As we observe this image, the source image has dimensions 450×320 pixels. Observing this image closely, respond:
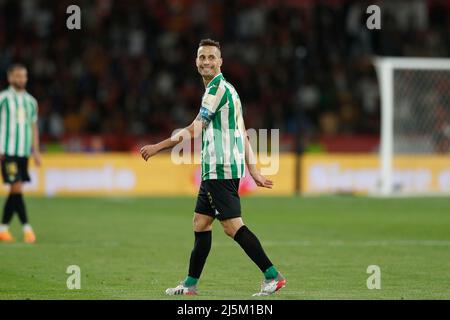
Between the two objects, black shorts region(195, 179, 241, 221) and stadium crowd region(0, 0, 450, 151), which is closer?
black shorts region(195, 179, 241, 221)

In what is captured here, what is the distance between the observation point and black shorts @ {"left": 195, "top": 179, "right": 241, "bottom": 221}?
901cm

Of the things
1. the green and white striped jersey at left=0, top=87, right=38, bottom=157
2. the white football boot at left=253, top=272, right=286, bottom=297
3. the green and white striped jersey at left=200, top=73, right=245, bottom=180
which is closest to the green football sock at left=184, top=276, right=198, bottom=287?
the white football boot at left=253, top=272, right=286, bottom=297

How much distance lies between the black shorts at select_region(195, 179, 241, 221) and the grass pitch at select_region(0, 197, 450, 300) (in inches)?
27.3

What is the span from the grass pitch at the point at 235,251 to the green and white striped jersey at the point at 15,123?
3.99 feet

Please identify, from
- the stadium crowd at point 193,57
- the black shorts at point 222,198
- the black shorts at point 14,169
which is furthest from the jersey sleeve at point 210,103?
the stadium crowd at point 193,57

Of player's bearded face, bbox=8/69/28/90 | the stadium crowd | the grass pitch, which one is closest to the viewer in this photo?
the grass pitch

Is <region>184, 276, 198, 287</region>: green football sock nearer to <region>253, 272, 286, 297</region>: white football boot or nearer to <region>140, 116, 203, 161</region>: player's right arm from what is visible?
<region>253, 272, 286, 297</region>: white football boot

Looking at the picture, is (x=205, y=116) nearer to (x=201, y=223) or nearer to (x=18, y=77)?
(x=201, y=223)

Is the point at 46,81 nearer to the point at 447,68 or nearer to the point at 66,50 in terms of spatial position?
the point at 66,50

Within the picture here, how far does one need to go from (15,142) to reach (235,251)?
131 inches

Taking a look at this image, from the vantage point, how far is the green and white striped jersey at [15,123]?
1396cm
